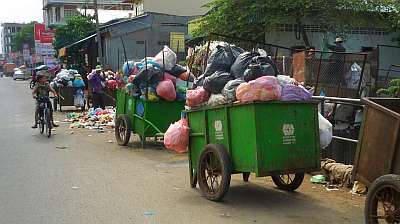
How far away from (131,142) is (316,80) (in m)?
4.42

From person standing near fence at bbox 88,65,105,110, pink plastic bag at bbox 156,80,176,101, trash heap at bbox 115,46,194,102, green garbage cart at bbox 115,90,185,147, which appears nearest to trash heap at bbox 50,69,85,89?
person standing near fence at bbox 88,65,105,110

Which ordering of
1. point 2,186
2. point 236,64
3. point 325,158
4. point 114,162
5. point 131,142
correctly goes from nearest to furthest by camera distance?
point 236,64, point 2,186, point 325,158, point 114,162, point 131,142

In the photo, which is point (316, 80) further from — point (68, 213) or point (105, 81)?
point (105, 81)

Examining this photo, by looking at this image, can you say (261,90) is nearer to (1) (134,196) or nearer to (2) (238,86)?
(2) (238,86)

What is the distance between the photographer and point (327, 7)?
18.3 metres

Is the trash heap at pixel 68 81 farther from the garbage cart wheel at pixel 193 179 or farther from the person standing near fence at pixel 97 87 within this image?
the garbage cart wheel at pixel 193 179

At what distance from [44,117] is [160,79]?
4386 millimetres

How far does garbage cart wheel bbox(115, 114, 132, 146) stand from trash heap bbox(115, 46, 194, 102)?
0.65m

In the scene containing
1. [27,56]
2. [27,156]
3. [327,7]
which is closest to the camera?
[27,156]

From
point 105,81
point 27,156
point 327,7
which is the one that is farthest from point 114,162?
point 327,7

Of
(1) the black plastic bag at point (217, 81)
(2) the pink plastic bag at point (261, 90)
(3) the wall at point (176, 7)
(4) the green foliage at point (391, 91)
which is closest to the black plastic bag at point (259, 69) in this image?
(2) the pink plastic bag at point (261, 90)

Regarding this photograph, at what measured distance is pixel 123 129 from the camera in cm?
1182

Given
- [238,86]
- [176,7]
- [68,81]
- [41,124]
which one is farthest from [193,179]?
[176,7]

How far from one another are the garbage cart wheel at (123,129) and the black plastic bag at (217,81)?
16.2 ft
